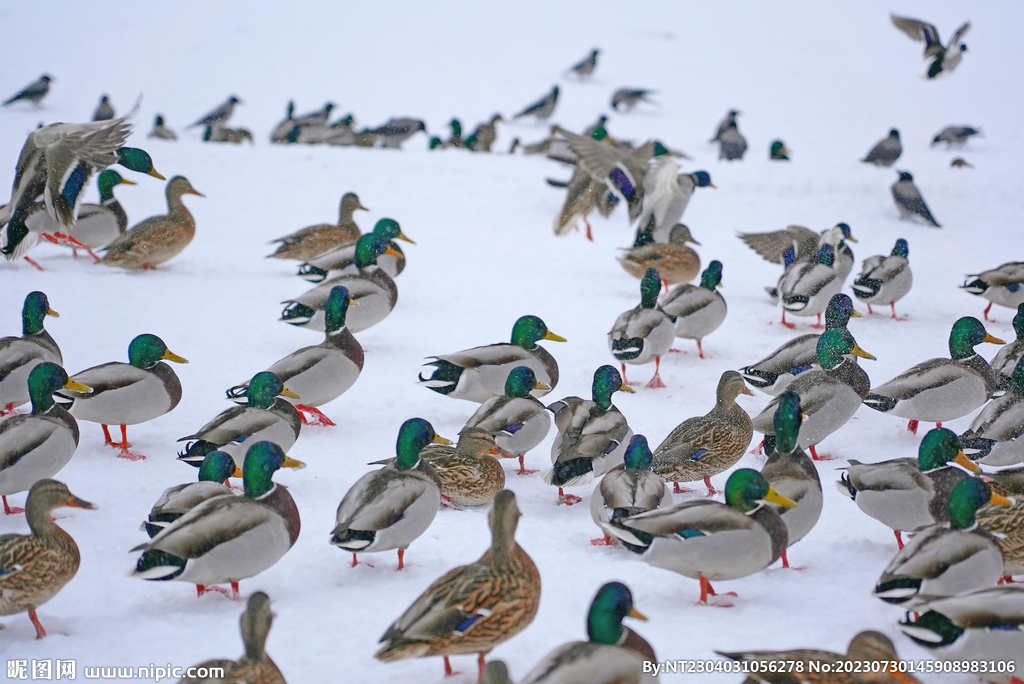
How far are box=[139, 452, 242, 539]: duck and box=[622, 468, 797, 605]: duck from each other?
1718 mm

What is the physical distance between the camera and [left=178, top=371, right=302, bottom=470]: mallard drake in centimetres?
457

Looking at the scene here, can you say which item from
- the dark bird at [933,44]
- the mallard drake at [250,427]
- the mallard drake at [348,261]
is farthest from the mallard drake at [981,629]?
the dark bird at [933,44]

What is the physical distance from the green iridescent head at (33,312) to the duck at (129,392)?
732mm

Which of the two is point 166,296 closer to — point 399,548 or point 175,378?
point 175,378

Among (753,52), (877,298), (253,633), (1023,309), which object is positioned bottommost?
(753,52)

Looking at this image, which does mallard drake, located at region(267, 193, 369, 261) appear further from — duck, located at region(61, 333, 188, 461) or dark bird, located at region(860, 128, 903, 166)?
dark bird, located at region(860, 128, 903, 166)

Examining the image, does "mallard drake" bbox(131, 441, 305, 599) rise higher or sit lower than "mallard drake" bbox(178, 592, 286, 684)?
lower

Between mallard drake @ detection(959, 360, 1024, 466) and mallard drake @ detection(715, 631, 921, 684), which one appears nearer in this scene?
mallard drake @ detection(715, 631, 921, 684)

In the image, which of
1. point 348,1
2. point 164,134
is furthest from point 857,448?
point 348,1

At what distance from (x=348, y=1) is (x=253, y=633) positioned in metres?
29.2

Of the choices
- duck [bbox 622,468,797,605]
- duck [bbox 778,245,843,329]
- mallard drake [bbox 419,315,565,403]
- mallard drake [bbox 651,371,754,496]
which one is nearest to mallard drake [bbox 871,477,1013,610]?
duck [bbox 622,468,797,605]

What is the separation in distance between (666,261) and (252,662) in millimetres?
6185

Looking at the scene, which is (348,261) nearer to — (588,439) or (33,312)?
(33,312)

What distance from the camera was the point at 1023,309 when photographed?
20.8 feet
